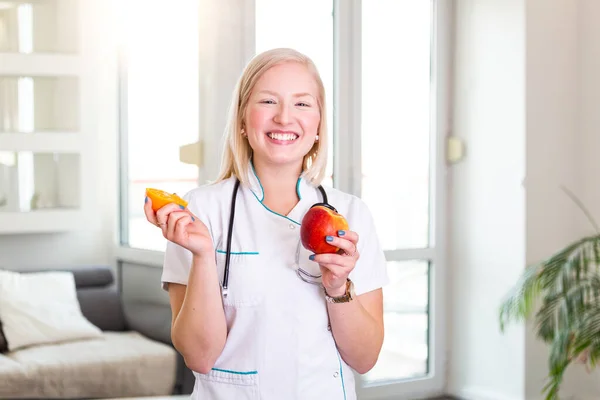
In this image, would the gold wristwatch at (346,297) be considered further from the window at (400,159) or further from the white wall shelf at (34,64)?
the window at (400,159)

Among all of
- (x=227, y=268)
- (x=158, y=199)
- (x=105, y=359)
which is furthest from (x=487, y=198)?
(x=158, y=199)

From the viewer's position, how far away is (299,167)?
1465 millimetres

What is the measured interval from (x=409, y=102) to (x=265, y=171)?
2.42 meters

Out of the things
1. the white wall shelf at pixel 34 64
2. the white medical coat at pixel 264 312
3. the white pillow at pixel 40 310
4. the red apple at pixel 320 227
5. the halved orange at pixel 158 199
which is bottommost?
the white pillow at pixel 40 310

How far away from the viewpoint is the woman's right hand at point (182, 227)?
124 centimetres

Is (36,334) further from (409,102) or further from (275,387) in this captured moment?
(409,102)

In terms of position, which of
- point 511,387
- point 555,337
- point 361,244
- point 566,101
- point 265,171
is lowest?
point 511,387

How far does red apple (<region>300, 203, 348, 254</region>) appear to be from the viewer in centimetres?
128

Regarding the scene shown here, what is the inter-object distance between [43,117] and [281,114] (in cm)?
129

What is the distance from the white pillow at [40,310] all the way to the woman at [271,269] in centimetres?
117

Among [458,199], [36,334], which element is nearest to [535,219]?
[458,199]

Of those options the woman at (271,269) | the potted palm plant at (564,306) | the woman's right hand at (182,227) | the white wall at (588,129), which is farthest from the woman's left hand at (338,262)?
the white wall at (588,129)

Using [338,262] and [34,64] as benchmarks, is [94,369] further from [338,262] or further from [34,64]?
[338,262]

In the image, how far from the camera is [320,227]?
1.29m
